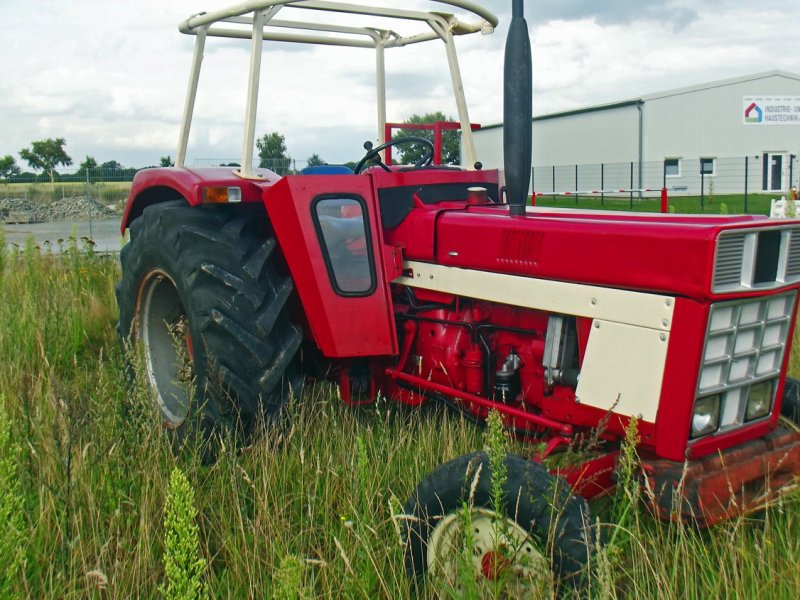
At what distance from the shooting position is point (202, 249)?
3.78 meters

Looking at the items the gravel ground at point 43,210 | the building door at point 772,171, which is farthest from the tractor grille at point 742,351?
the building door at point 772,171

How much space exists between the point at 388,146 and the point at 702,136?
34.7m

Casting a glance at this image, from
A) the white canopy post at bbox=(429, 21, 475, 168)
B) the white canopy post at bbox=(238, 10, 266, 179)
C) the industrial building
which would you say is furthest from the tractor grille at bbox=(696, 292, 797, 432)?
the industrial building

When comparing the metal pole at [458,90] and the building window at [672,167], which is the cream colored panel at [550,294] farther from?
the building window at [672,167]

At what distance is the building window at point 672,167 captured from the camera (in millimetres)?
35344

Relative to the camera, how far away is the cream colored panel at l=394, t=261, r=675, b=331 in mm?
2762

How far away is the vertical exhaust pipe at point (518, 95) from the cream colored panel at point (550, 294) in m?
0.45

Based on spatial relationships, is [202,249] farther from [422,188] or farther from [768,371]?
[768,371]

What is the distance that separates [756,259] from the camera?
2.77 metres

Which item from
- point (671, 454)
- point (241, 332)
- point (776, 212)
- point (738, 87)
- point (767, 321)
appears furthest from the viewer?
point (738, 87)

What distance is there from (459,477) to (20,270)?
22.2ft

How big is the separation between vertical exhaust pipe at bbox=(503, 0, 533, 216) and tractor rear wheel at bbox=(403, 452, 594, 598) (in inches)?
44.7

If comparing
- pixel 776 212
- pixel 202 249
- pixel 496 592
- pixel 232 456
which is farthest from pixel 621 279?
pixel 776 212

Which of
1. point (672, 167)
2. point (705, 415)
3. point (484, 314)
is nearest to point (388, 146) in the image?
point (484, 314)
